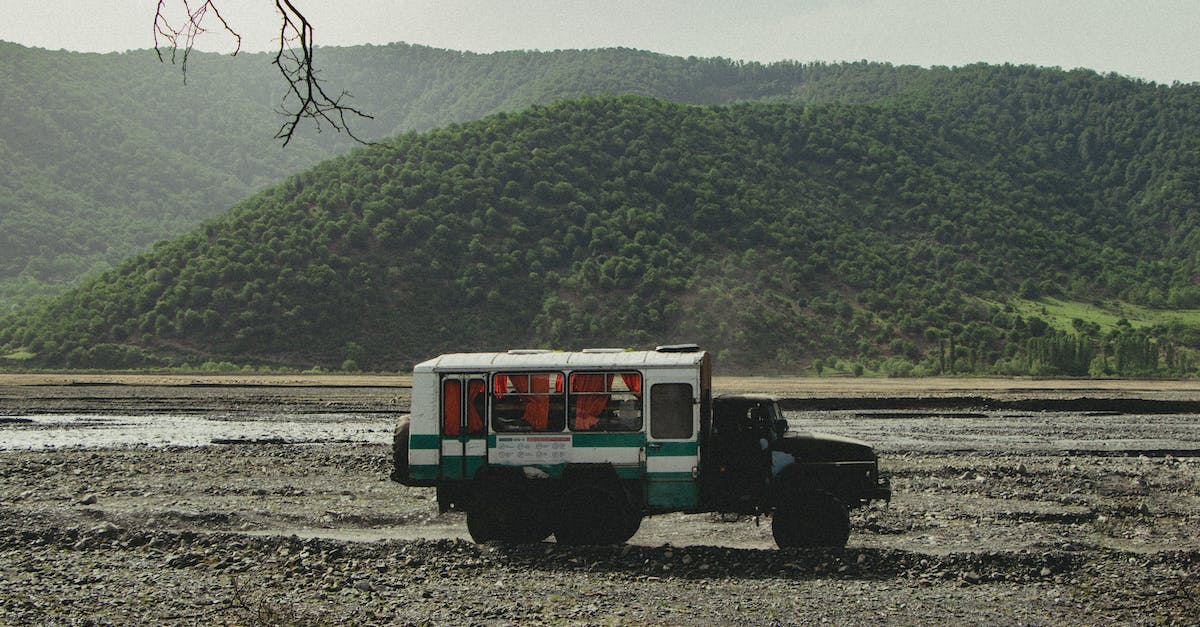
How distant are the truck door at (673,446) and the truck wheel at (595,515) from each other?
21.5 inches

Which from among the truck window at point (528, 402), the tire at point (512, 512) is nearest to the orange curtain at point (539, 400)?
the truck window at point (528, 402)

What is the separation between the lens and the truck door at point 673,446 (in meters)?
14.5

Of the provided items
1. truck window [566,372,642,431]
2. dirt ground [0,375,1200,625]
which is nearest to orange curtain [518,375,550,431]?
truck window [566,372,642,431]

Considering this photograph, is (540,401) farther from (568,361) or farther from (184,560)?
(184,560)

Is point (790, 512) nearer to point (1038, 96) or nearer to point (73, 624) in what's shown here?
point (73, 624)

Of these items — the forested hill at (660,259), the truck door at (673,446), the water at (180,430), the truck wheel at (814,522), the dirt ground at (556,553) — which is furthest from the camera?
the forested hill at (660,259)

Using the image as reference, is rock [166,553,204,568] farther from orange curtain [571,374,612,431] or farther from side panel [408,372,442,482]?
orange curtain [571,374,612,431]

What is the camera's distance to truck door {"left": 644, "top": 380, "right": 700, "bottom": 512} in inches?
571

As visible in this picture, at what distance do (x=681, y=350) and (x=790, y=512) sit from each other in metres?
2.68

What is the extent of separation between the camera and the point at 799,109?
14200cm

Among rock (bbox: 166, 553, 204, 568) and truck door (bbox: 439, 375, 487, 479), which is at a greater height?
truck door (bbox: 439, 375, 487, 479)

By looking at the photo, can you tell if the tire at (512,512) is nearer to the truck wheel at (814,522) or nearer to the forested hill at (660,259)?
the truck wheel at (814,522)

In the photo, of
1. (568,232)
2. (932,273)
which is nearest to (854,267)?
(932,273)

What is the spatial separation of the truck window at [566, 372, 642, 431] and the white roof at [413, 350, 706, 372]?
166 millimetres
